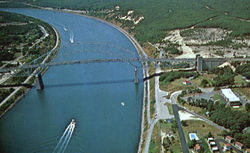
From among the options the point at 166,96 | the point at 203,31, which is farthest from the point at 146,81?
the point at 203,31

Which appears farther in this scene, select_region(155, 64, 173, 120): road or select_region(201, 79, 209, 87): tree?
select_region(201, 79, 209, 87): tree

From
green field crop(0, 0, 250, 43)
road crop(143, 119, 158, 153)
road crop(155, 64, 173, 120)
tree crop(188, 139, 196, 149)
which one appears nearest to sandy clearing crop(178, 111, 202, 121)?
road crop(155, 64, 173, 120)

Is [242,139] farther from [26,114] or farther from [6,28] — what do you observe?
[6,28]

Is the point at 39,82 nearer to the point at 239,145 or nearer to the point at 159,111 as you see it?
the point at 159,111

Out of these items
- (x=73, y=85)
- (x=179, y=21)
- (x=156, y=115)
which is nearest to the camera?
(x=156, y=115)

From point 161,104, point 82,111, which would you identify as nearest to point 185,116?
point 161,104

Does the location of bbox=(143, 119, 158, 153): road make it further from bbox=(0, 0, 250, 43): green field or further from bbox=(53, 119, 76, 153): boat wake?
bbox=(0, 0, 250, 43): green field
